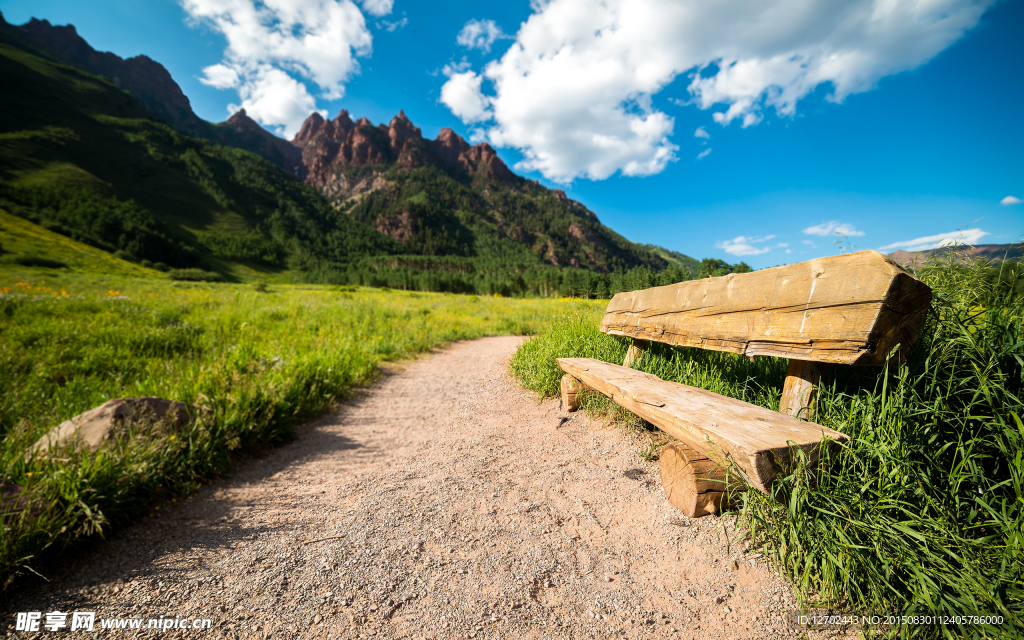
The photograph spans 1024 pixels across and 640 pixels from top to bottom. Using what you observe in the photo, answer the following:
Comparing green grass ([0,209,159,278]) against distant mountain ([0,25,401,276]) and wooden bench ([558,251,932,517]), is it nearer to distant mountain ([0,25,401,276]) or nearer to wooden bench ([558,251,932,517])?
distant mountain ([0,25,401,276])

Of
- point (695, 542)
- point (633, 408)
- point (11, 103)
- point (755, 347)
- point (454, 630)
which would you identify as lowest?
point (454, 630)

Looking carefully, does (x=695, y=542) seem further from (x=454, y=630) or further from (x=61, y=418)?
(x=61, y=418)

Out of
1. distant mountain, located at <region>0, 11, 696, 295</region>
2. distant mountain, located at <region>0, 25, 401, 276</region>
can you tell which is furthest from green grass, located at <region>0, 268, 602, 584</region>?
distant mountain, located at <region>0, 25, 401, 276</region>

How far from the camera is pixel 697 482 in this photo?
226 cm

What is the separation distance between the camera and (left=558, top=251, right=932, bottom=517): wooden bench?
1844 mm

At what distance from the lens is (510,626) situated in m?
1.73

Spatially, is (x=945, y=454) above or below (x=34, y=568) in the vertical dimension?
above

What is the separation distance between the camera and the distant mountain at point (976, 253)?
233cm

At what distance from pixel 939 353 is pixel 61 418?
7.02 meters

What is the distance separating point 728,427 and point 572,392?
8.37 ft

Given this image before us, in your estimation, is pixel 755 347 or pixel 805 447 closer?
pixel 805 447

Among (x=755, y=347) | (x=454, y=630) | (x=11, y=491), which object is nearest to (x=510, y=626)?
(x=454, y=630)

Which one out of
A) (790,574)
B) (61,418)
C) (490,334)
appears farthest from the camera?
(490,334)

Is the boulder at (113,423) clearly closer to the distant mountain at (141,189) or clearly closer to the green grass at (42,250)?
the green grass at (42,250)
